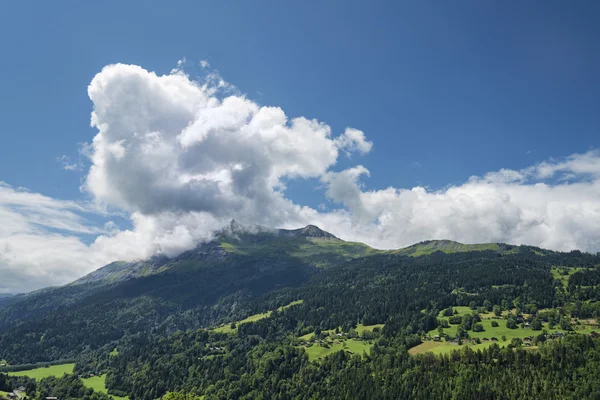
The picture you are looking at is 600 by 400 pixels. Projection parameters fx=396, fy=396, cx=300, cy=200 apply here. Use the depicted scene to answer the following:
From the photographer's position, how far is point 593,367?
654ft

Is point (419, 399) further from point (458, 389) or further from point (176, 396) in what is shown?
point (176, 396)

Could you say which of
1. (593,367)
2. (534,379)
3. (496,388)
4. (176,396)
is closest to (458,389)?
(496,388)

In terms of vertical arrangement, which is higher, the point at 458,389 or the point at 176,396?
the point at 176,396

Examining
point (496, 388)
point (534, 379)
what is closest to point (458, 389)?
point (496, 388)

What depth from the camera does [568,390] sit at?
7347 inches

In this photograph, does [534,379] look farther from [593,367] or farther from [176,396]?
[176,396]

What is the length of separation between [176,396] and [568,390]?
582 feet

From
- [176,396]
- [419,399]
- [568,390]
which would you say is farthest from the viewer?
[419,399]

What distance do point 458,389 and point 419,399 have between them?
1980 centimetres

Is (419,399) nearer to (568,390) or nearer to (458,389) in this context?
(458,389)

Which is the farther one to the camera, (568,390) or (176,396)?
(568,390)

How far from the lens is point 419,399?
198875 millimetres

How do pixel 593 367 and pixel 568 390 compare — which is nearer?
pixel 568 390

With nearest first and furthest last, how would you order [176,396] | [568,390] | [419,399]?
1. [176,396]
2. [568,390]
3. [419,399]
